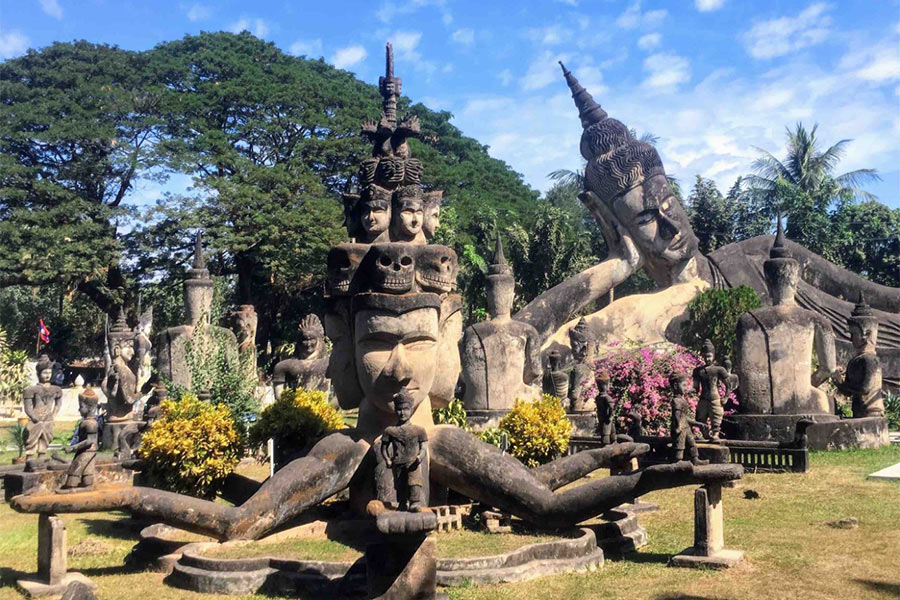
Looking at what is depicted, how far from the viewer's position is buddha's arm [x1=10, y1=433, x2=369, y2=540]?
21.3ft

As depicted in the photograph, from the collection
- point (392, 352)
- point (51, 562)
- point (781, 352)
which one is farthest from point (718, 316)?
point (51, 562)

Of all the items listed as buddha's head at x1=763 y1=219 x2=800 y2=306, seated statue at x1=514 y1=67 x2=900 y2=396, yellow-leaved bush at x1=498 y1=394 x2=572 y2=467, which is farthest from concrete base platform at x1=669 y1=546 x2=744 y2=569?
seated statue at x1=514 y1=67 x2=900 y2=396

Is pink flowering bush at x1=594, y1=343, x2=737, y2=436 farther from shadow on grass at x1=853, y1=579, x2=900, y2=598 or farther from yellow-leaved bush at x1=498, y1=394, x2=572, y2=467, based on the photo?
shadow on grass at x1=853, y1=579, x2=900, y2=598

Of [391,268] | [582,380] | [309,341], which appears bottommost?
[582,380]

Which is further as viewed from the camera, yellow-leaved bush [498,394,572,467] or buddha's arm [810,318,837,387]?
buddha's arm [810,318,837,387]

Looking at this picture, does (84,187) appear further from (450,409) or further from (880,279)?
(880,279)

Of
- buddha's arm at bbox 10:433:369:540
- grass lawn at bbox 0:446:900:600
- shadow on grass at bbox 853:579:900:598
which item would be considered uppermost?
buddha's arm at bbox 10:433:369:540

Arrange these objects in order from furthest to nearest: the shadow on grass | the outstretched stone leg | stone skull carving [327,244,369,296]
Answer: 1. stone skull carving [327,244,369,296]
2. the outstretched stone leg
3. the shadow on grass

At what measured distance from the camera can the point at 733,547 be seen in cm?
784

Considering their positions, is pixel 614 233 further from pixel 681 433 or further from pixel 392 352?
pixel 392 352

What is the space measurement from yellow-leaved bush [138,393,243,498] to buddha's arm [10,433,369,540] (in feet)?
3.97

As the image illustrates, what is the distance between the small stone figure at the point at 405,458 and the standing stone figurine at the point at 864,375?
Answer: 11.7 m

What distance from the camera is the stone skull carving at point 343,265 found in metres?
8.55

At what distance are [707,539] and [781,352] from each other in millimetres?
7862
